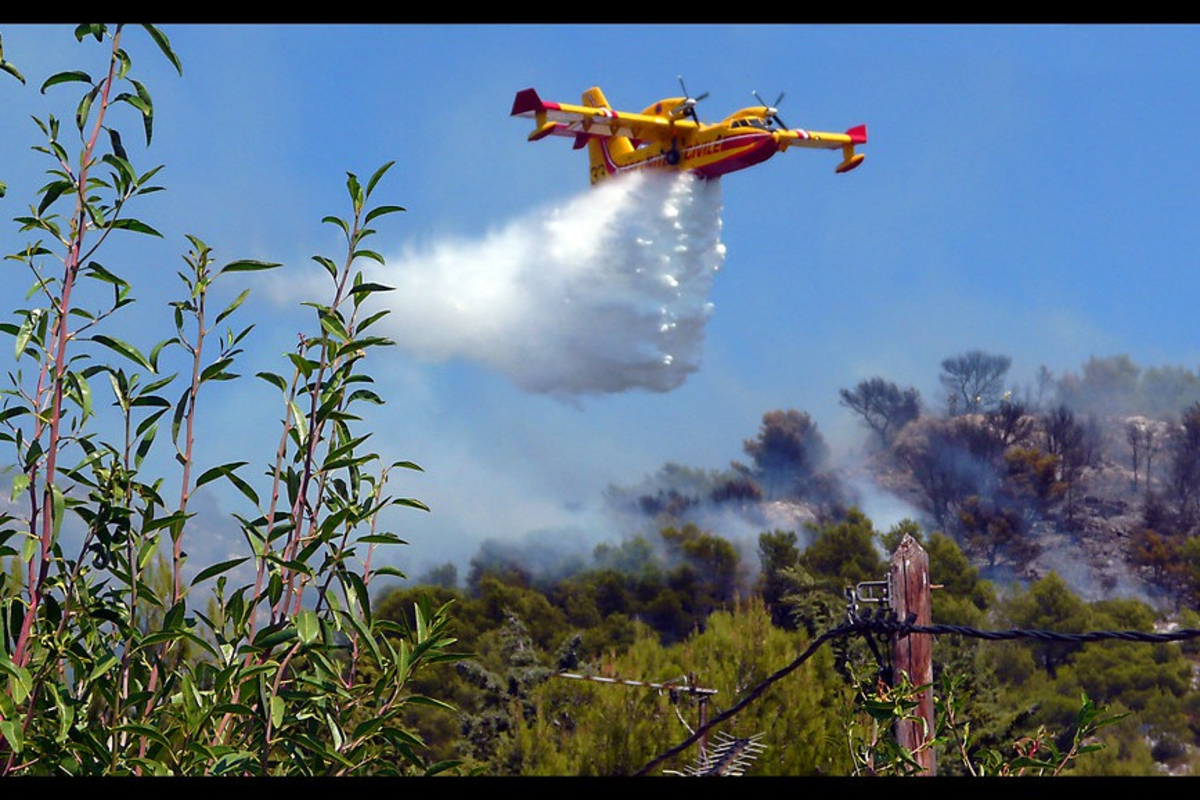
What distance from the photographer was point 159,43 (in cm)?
273

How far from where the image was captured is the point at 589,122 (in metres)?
42.3

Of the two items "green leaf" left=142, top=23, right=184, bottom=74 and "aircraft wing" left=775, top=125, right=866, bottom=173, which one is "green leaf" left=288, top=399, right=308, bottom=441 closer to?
"green leaf" left=142, top=23, right=184, bottom=74

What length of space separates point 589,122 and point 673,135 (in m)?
3.70

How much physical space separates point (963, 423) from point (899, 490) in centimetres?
714

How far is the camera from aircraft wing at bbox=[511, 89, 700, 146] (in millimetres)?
38594

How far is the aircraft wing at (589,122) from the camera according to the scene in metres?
38.6

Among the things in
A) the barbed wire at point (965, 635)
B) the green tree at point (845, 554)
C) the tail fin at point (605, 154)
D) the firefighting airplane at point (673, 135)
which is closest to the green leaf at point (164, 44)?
the barbed wire at point (965, 635)

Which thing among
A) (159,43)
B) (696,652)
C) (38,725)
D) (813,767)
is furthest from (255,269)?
(696,652)

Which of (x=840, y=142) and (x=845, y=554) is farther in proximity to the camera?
(x=845, y=554)

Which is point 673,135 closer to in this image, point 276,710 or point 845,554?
point 845,554

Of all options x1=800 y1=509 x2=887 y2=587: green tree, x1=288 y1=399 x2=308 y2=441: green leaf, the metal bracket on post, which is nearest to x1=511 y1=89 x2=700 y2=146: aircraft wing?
x1=800 y1=509 x2=887 y2=587: green tree

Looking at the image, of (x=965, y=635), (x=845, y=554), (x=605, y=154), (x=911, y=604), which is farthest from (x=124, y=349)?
(x=845, y=554)

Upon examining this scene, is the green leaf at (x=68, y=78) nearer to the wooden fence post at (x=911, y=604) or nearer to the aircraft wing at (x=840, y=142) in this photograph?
the wooden fence post at (x=911, y=604)
